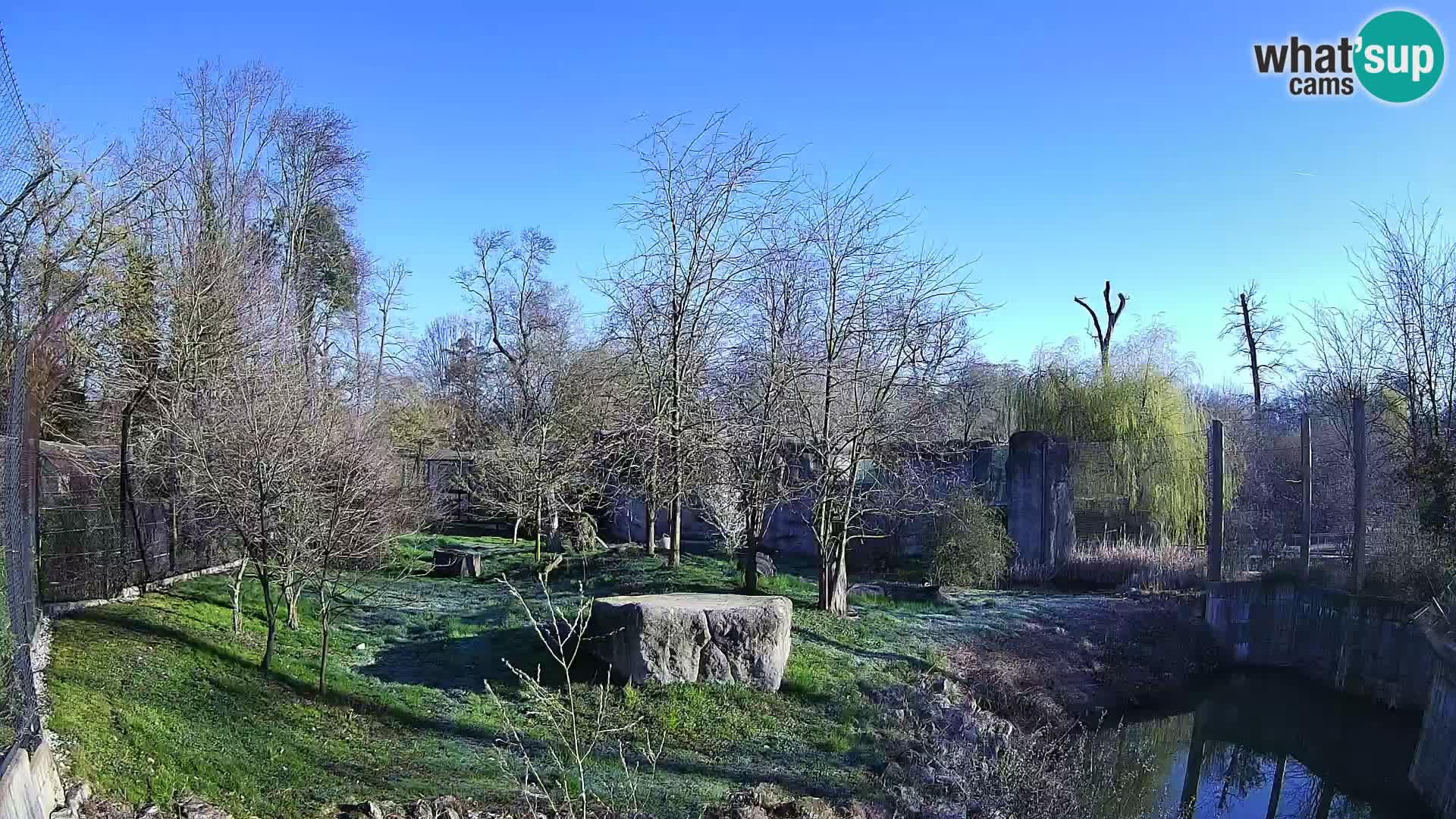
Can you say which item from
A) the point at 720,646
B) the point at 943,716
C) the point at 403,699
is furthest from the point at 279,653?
the point at 943,716

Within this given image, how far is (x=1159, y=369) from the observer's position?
21.5 metres

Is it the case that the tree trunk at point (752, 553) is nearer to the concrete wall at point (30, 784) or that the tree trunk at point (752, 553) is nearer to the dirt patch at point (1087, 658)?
the dirt patch at point (1087, 658)

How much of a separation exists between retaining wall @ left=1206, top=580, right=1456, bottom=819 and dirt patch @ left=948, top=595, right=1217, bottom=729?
58 cm

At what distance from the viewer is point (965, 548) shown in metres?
16.0

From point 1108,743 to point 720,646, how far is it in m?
4.73

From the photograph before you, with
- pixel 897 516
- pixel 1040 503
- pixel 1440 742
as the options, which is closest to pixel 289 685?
pixel 1440 742

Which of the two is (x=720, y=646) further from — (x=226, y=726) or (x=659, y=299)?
(x=659, y=299)

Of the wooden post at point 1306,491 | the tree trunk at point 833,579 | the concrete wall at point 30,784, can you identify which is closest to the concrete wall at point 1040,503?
the wooden post at point 1306,491

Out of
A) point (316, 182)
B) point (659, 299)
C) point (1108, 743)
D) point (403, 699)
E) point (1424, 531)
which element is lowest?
point (1108, 743)

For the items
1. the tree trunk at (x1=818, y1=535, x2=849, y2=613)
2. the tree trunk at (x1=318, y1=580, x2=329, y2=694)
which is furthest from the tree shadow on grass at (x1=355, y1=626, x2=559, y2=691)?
the tree trunk at (x1=818, y1=535, x2=849, y2=613)

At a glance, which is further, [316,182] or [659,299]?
[316,182]

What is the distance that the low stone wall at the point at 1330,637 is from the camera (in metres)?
11.1

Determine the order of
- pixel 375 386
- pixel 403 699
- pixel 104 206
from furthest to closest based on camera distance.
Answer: pixel 375 386 < pixel 104 206 < pixel 403 699

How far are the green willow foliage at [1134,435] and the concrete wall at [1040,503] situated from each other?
0.97m
